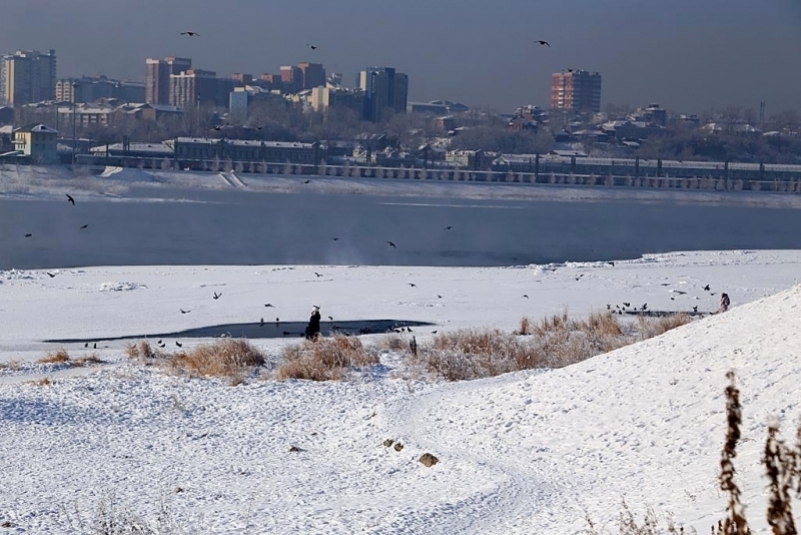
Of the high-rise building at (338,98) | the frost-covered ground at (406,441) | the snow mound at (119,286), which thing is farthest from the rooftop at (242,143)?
the frost-covered ground at (406,441)

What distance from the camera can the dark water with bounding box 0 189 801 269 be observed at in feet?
107

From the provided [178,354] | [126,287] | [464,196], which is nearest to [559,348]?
[178,354]

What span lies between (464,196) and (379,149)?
1572 inches

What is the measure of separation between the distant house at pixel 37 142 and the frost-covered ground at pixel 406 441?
78287 mm

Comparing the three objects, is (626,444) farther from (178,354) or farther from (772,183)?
(772,183)

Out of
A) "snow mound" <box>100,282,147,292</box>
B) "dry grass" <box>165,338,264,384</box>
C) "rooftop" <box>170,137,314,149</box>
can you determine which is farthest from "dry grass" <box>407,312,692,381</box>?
"rooftop" <box>170,137,314,149</box>

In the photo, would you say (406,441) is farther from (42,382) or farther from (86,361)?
(86,361)

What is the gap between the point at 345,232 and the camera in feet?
143

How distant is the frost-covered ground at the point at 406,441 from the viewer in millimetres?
6660

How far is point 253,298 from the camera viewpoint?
21312mm

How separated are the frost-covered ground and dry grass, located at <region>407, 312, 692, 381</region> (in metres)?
0.58

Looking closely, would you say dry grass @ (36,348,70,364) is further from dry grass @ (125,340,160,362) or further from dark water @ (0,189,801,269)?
dark water @ (0,189,801,269)

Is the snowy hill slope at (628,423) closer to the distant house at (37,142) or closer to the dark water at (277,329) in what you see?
the dark water at (277,329)

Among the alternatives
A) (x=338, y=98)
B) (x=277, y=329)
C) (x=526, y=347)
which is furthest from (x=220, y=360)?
(x=338, y=98)
